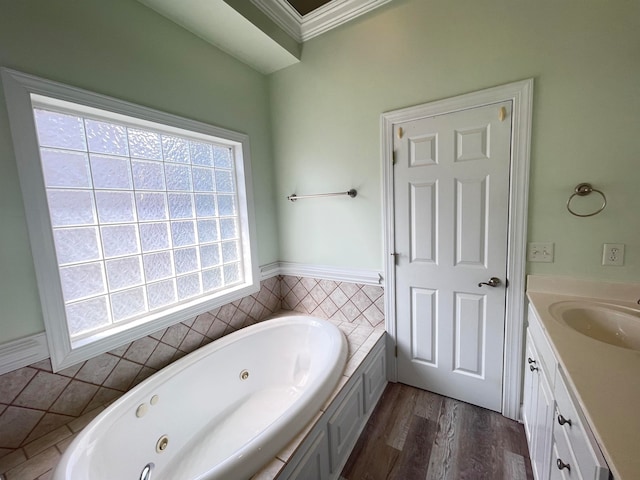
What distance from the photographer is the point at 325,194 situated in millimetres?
2109

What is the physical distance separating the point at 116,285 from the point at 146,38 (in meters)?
1.48

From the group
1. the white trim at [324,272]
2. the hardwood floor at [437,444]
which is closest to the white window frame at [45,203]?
the white trim at [324,272]

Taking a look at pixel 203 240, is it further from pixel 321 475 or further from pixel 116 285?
pixel 321 475

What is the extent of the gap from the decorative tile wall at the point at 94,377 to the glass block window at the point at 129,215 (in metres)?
0.21

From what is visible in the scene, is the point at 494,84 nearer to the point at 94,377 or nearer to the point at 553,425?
the point at 553,425

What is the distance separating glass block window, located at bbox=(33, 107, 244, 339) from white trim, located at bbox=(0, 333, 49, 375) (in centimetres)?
17

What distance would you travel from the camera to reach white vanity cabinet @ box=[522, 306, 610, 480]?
662mm

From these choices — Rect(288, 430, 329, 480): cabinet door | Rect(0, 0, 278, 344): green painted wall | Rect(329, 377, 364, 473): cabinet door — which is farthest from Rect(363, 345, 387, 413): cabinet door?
Rect(0, 0, 278, 344): green painted wall

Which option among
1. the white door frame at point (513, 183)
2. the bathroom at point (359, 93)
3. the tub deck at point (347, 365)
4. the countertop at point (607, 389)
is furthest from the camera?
the white door frame at point (513, 183)

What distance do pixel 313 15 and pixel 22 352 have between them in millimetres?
2641

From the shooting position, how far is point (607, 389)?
700 mm

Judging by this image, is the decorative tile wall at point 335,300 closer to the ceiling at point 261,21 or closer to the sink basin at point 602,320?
the sink basin at point 602,320

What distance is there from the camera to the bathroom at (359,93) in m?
1.19

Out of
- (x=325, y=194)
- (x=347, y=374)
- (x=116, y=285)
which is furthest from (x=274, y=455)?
(x=325, y=194)
